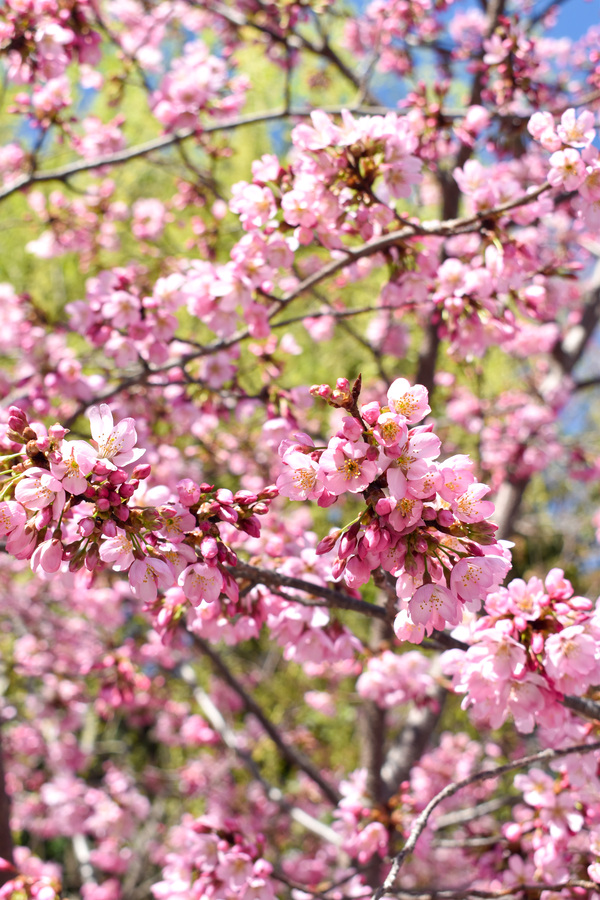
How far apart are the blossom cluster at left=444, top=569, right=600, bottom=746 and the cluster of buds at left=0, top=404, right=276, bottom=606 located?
1.91 ft

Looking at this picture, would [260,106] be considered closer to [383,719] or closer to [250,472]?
[250,472]

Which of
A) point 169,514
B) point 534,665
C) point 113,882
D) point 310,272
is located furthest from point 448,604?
point 113,882

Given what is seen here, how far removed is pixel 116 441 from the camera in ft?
4.14

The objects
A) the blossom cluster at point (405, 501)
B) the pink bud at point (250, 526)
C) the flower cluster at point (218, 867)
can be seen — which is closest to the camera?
the blossom cluster at point (405, 501)

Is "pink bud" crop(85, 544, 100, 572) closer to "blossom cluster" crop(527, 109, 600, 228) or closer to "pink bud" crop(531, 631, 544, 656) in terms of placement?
"pink bud" crop(531, 631, 544, 656)

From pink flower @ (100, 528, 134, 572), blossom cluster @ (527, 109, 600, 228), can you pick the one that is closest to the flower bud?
pink flower @ (100, 528, 134, 572)

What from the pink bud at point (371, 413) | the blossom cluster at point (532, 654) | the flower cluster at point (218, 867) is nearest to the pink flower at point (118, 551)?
the pink bud at point (371, 413)

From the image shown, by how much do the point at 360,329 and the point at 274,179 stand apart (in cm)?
561

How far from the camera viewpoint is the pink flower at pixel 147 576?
1220 millimetres

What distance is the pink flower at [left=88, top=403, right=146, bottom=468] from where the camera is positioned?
4.11 ft

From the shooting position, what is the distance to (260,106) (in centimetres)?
863

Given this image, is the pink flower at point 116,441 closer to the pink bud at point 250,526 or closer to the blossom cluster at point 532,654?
the pink bud at point 250,526

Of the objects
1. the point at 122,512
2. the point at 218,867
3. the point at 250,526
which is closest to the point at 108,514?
the point at 122,512

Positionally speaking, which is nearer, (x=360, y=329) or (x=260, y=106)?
(x=360, y=329)
